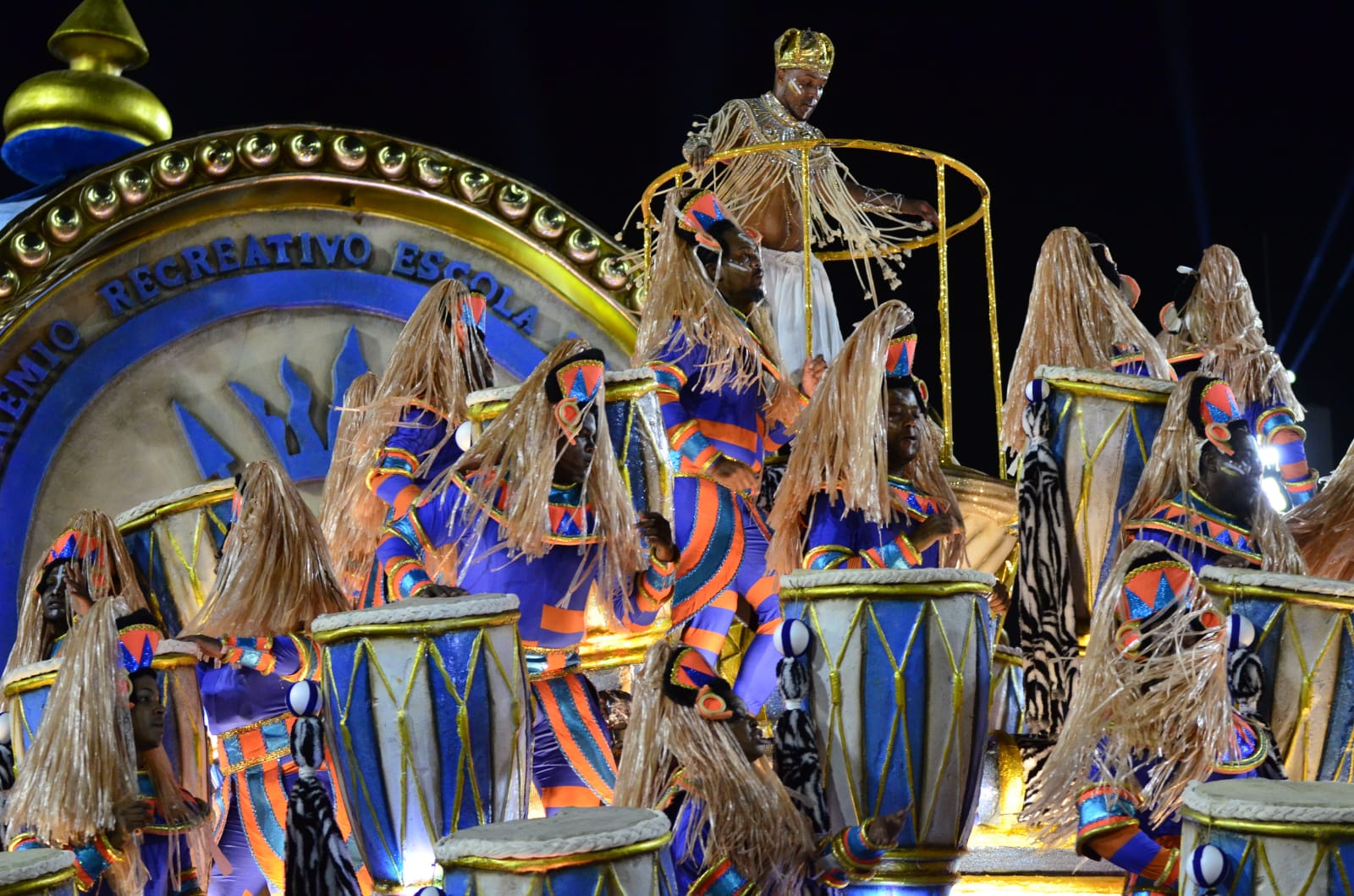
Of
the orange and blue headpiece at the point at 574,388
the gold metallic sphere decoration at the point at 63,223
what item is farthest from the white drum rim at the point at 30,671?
the gold metallic sphere decoration at the point at 63,223

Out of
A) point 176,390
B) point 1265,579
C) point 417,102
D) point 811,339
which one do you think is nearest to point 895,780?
point 1265,579

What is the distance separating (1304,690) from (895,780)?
91 centimetres

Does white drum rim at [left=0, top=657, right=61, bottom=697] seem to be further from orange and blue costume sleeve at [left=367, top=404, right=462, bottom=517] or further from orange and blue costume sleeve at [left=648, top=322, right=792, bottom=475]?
orange and blue costume sleeve at [left=648, top=322, right=792, bottom=475]

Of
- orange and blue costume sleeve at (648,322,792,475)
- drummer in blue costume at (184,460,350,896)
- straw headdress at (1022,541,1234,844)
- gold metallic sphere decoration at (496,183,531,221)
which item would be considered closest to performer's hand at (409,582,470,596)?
drummer in blue costume at (184,460,350,896)

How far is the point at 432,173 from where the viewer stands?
8312mm

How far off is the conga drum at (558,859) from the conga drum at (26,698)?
5.45 feet

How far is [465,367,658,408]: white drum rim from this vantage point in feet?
16.1

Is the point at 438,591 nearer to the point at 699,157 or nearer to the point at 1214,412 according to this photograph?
the point at 1214,412

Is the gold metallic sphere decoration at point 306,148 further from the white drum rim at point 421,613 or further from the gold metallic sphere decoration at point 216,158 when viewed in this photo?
the white drum rim at point 421,613

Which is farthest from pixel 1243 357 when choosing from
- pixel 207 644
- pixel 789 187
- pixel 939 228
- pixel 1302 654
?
pixel 207 644

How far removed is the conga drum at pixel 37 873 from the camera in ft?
11.5

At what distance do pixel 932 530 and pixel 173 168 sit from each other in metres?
4.26

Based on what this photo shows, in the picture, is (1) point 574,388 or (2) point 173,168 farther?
(2) point 173,168

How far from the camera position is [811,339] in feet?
20.4
